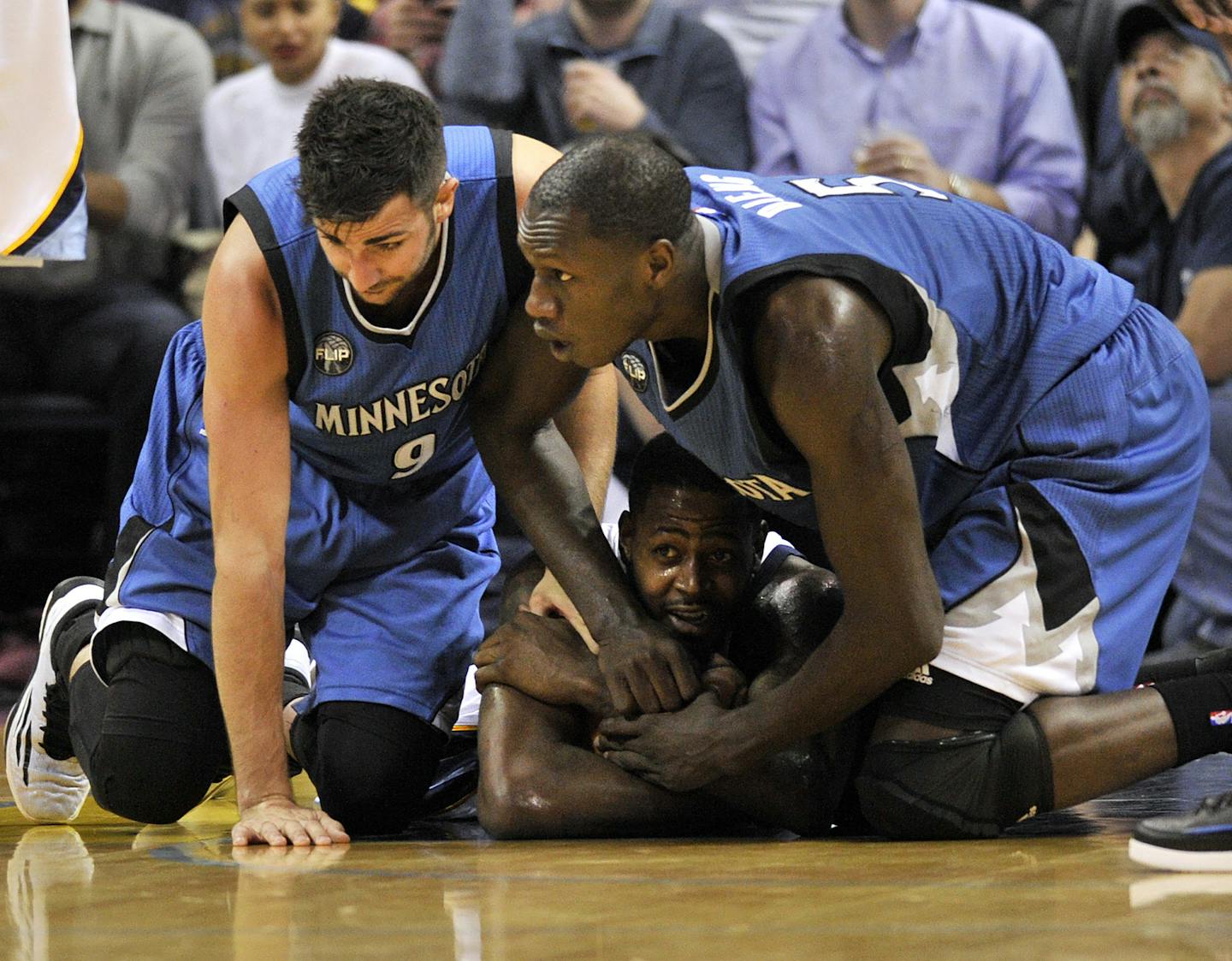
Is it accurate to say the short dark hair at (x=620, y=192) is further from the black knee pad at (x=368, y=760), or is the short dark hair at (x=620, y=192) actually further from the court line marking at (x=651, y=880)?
the black knee pad at (x=368, y=760)

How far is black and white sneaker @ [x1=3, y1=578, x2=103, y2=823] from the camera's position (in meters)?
3.19

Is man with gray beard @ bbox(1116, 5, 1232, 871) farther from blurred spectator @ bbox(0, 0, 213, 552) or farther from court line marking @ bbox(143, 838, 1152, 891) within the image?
blurred spectator @ bbox(0, 0, 213, 552)

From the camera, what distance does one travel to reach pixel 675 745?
8.75 ft

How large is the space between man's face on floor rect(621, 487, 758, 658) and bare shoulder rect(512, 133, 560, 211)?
0.54m

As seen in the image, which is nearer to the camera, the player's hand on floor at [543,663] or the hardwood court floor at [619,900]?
the hardwood court floor at [619,900]

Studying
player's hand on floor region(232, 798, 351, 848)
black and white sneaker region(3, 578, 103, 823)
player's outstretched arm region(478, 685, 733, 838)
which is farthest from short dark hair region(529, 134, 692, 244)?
black and white sneaker region(3, 578, 103, 823)

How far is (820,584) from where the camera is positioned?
2910 mm

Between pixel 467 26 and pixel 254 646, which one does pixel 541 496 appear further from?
pixel 467 26

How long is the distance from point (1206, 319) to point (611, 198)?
288 centimetres

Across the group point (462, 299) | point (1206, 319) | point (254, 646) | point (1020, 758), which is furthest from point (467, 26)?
point (1020, 758)

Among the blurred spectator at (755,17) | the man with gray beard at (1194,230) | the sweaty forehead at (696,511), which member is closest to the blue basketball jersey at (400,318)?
the sweaty forehead at (696,511)

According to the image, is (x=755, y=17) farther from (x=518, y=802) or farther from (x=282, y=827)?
(x=282, y=827)

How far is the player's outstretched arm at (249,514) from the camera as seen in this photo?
8.80ft

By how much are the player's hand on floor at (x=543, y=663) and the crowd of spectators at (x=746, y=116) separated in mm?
2465
